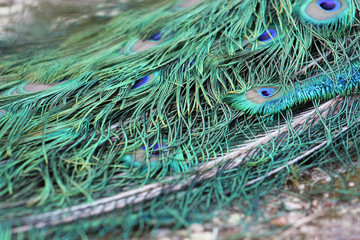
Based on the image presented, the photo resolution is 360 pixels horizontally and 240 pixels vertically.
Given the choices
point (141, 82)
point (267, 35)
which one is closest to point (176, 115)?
point (141, 82)

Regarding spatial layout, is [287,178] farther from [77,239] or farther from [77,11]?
[77,11]

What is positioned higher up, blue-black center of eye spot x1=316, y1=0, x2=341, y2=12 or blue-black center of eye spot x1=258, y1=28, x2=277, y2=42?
blue-black center of eye spot x1=316, y1=0, x2=341, y2=12

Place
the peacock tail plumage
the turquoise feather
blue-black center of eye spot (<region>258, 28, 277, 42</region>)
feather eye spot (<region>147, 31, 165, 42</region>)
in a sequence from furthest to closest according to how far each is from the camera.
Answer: feather eye spot (<region>147, 31, 165, 42</region>) < blue-black center of eye spot (<region>258, 28, 277, 42</region>) < the turquoise feather < the peacock tail plumage

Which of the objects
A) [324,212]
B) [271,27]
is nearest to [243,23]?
[271,27]

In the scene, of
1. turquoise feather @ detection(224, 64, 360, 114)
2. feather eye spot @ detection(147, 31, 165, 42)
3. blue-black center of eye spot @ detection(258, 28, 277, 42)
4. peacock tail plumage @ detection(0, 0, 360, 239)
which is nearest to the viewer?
peacock tail plumage @ detection(0, 0, 360, 239)

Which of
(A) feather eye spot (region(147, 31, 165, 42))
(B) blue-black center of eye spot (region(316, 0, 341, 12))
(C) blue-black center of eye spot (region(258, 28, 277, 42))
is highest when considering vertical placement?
(A) feather eye spot (region(147, 31, 165, 42))

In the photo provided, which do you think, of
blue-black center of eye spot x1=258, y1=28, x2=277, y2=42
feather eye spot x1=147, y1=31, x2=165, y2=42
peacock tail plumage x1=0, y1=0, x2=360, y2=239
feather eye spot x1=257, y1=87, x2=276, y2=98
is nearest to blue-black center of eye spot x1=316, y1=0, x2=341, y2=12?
peacock tail plumage x1=0, y1=0, x2=360, y2=239

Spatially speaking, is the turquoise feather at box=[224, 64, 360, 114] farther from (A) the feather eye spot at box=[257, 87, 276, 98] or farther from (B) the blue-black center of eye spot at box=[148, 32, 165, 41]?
(B) the blue-black center of eye spot at box=[148, 32, 165, 41]

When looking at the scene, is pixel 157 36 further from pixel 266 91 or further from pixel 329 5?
pixel 329 5
